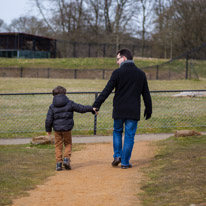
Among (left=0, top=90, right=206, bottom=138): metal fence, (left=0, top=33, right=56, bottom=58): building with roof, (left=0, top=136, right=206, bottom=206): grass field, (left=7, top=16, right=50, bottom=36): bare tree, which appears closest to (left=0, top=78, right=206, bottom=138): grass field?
(left=0, top=90, right=206, bottom=138): metal fence

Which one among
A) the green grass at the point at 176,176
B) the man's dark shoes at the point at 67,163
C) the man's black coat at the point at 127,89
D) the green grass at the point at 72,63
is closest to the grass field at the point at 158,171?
the green grass at the point at 176,176

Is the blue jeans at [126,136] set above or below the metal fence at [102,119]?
above

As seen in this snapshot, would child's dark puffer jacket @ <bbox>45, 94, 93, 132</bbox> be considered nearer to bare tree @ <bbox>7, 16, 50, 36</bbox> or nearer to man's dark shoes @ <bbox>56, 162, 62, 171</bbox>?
man's dark shoes @ <bbox>56, 162, 62, 171</bbox>

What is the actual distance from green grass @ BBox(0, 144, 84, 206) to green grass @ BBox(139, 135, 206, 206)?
4.96 ft

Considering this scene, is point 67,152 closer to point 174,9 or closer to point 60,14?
point 174,9

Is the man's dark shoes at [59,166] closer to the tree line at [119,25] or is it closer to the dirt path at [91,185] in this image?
the dirt path at [91,185]

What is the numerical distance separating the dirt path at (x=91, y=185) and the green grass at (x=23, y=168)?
0.16 meters

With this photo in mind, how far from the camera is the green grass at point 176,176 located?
199 inches

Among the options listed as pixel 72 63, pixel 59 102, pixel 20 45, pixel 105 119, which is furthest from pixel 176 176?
pixel 20 45

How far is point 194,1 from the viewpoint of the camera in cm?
4406

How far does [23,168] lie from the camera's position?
24.2ft

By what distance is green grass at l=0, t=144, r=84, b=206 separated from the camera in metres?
5.86

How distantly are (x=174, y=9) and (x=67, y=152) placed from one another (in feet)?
142

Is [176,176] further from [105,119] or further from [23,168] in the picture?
[105,119]
